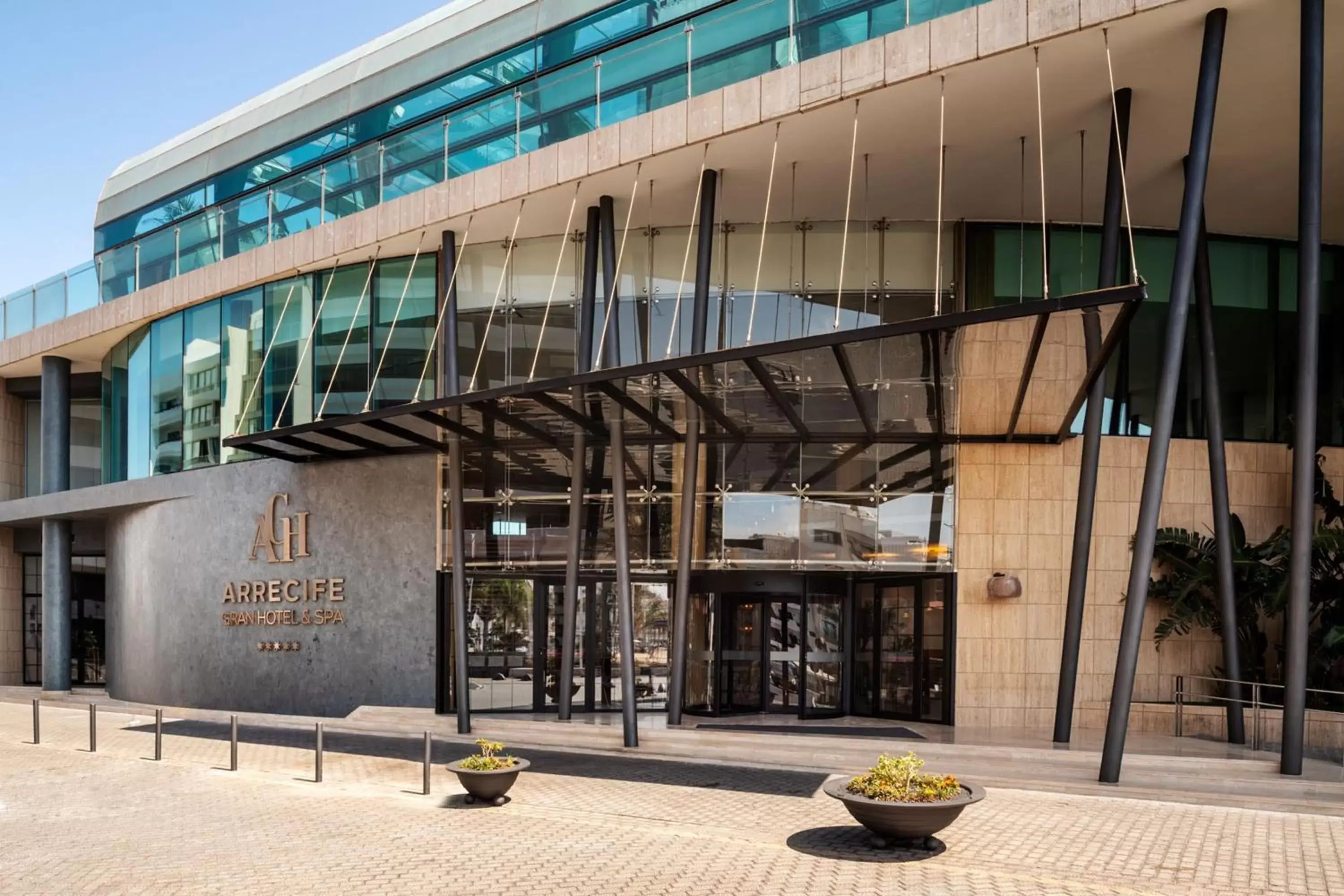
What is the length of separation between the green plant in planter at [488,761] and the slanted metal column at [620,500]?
13.1ft

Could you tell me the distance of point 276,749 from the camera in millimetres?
18219

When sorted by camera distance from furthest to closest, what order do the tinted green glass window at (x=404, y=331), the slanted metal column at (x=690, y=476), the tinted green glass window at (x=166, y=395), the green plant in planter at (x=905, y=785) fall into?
the tinted green glass window at (x=166, y=395) → the tinted green glass window at (x=404, y=331) → the slanted metal column at (x=690, y=476) → the green plant in planter at (x=905, y=785)

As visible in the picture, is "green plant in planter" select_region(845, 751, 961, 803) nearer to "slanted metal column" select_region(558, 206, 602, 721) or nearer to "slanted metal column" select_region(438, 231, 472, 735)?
"slanted metal column" select_region(558, 206, 602, 721)

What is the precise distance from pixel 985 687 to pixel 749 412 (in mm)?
6489

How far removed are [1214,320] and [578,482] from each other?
12.3 meters

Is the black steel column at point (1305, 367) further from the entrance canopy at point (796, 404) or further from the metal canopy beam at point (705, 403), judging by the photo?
the metal canopy beam at point (705, 403)

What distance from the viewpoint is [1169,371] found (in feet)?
44.3

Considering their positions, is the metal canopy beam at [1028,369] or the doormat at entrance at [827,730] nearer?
the metal canopy beam at [1028,369]

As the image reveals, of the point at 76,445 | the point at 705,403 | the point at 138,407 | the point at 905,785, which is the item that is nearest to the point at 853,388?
the point at 705,403

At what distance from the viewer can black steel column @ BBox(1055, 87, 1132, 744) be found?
1547 centimetres

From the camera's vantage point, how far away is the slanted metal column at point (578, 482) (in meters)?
18.9

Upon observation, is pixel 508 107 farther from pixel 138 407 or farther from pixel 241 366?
pixel 138 407

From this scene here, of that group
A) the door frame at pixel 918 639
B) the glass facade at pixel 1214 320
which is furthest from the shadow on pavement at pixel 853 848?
the glass facade at pixel 1214 320

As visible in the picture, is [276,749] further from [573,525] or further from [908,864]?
[908,864]
